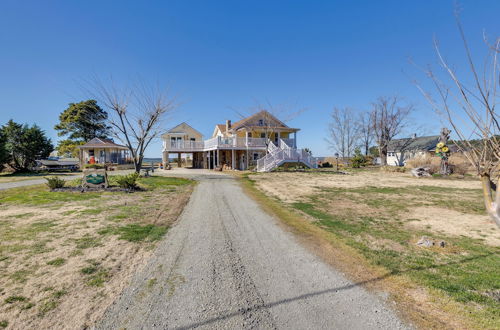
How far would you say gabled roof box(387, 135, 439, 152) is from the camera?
42.5 metres

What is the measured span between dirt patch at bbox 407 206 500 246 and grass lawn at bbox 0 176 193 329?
24.0ft

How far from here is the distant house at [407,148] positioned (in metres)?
42.8

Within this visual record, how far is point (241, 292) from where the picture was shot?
10.5 ft

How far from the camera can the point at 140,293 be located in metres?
3.18

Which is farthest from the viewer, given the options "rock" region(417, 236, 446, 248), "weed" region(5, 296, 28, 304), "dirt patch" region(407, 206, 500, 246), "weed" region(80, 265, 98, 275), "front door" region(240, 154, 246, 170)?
"front door" region(240, 154, 246, 170)

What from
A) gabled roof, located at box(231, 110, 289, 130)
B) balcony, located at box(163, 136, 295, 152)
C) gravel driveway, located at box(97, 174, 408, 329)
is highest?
gabled roof, located at box(231, 110, 289, 130)

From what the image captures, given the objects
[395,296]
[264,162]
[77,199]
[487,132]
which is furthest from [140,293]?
[264,162]

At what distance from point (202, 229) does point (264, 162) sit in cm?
1844

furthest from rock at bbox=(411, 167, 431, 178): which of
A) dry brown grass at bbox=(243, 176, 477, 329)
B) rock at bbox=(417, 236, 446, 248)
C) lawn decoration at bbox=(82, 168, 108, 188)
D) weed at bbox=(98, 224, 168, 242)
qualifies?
lawn decoration at bbox=(82, 168, 108, 188)

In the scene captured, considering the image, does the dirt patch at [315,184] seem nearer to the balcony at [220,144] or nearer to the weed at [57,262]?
the weed at [57,262]

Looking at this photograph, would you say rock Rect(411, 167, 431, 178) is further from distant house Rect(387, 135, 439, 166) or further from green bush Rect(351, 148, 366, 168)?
distant house Rect(387, 135, 439, 166)

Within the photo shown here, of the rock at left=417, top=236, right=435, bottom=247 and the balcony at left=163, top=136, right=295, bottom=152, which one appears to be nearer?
the rock at left=417, top=236, right=435, bottom=247

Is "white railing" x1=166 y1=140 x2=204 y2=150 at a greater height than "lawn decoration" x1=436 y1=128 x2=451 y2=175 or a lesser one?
greater

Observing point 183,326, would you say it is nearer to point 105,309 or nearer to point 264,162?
point 105,309
